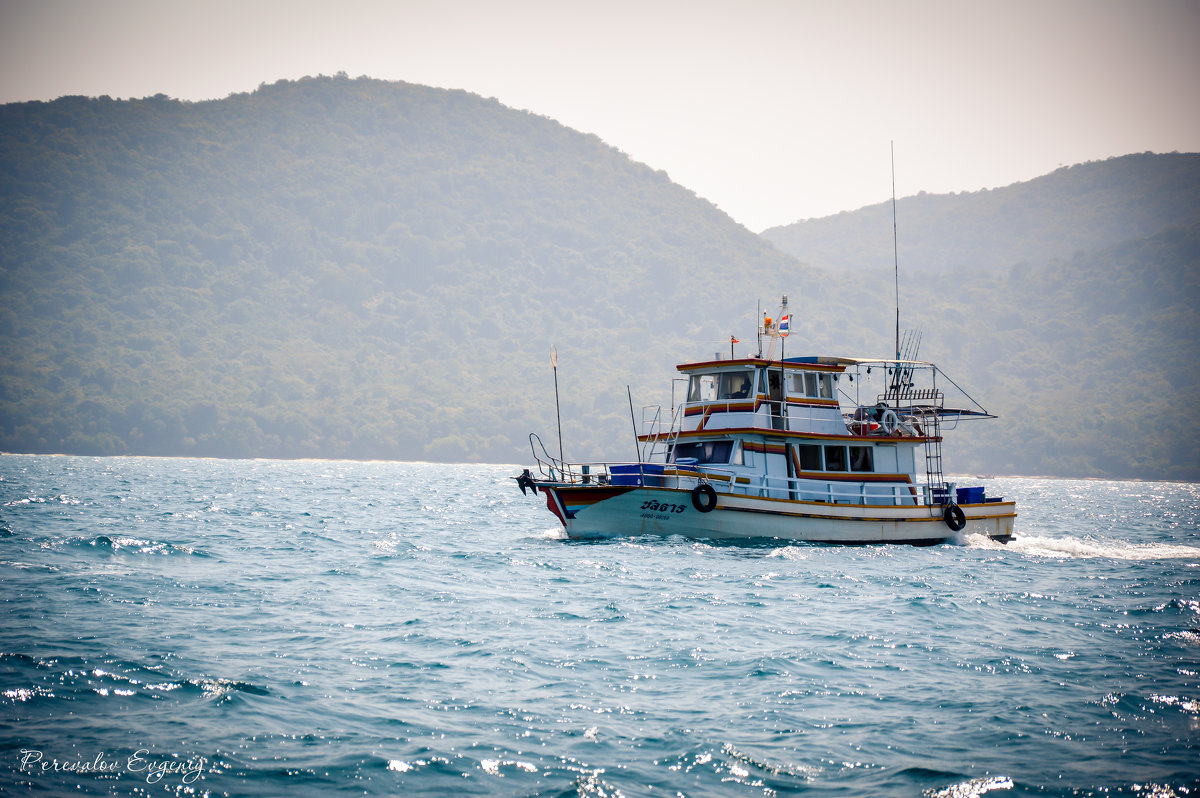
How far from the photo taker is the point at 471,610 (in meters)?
17.5

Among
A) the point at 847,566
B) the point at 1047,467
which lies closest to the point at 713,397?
the point at 847,566

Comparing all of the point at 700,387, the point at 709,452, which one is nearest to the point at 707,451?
the point at 709,452

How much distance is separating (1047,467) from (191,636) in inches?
7630

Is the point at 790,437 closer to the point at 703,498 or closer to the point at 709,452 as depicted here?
the point at 709,452

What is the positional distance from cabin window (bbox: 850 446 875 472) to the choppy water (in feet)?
18.8

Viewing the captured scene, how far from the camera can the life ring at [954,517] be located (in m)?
31.1

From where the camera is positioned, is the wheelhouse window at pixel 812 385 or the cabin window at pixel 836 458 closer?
the cabin window at pixel 836 458

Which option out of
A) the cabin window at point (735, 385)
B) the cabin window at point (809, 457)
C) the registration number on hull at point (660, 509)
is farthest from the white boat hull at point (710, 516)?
the cabin window at point (735, 385)

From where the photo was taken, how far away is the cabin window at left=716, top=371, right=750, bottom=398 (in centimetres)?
3030

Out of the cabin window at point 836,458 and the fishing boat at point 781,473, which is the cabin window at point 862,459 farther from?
the cabin window at point 836,458

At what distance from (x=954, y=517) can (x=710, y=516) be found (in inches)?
365

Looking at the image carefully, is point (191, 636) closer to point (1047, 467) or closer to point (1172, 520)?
point (1172, 520)

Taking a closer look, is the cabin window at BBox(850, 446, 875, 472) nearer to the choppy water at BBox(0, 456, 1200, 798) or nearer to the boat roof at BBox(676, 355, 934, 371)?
the boat roof at BBox(676, 355, 934, 371)

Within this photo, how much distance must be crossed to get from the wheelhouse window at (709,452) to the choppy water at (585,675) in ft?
14.8
